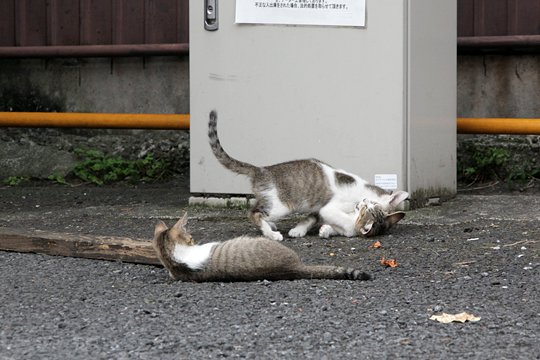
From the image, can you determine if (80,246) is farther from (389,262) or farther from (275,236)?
(389,262)

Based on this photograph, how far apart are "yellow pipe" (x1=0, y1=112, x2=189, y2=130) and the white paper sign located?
5.72ft

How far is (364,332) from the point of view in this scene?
4266 mm

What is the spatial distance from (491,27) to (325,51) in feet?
7.67

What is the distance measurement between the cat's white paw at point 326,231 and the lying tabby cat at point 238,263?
1.36 meters

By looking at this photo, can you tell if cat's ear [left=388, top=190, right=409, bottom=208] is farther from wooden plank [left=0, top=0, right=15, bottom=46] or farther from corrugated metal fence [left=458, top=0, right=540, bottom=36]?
wooden plank [left=0, top=0, right=15, bottom=46]

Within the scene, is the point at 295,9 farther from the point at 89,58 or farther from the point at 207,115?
the point at 89,58

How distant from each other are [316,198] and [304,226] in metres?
0.21

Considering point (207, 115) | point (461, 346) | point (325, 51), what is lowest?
point (461, 346)

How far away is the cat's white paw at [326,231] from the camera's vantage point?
6762mm

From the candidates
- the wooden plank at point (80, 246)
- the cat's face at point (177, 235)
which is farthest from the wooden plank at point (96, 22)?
the cat's face at point (177, 235)

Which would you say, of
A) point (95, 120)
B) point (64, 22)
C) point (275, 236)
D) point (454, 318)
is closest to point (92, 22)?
point (64, 22)

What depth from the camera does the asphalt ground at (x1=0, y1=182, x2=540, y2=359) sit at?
13.3ft

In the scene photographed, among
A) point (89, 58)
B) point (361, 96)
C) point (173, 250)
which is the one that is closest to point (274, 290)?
point (173, 250)

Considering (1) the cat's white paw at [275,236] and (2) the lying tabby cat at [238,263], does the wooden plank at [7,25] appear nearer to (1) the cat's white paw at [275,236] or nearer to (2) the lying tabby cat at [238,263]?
(1) the cat's white paw at [275,236]
